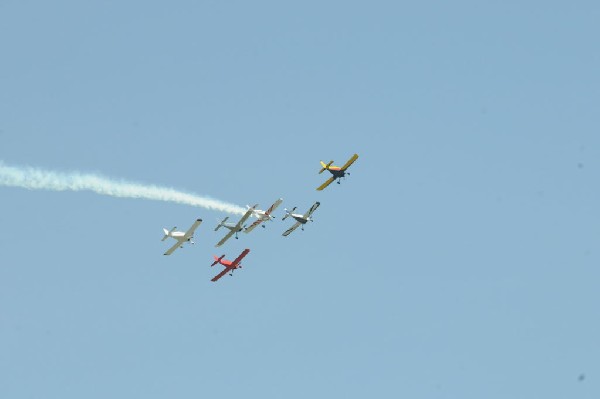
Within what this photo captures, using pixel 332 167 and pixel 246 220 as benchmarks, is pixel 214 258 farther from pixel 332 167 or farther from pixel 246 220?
pixel 332 167

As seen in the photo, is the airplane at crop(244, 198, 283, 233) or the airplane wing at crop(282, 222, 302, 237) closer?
the airplane at crop(244, 198, 283, 233)

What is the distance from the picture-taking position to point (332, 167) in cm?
15638

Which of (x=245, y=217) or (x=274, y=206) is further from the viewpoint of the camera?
(x=274, y=206)

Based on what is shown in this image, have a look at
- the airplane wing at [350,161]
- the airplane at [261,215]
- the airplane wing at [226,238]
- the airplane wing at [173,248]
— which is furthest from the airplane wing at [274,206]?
the airplane wing at [173,248]

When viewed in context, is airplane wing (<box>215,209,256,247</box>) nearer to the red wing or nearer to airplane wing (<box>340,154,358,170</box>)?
the red wing

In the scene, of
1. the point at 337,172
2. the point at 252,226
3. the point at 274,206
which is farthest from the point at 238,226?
the point at 337,172

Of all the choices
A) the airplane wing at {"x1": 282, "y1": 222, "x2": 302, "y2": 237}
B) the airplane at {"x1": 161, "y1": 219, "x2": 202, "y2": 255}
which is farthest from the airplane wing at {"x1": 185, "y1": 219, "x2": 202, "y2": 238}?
the airplane wing at {"x1": 282, "y1": 222, "x2": 302, "y2": 237}

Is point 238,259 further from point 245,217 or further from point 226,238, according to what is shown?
point 245,217

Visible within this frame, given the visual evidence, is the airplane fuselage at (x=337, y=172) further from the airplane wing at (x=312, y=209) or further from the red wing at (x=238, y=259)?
the red wing at (x=238, y=259)

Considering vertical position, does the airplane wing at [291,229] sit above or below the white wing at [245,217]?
above

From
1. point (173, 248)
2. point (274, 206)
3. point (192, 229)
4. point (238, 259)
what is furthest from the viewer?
point (238, 259)

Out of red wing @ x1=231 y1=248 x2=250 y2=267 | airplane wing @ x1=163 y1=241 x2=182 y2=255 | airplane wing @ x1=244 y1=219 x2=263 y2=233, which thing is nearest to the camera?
airplane wing @ x1=163 y1=241 x2=182 y2=255

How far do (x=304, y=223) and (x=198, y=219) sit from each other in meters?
15.7

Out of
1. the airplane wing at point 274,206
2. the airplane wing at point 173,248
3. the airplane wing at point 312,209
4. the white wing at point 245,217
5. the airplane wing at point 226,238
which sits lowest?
the airplane wing at point 173,248
